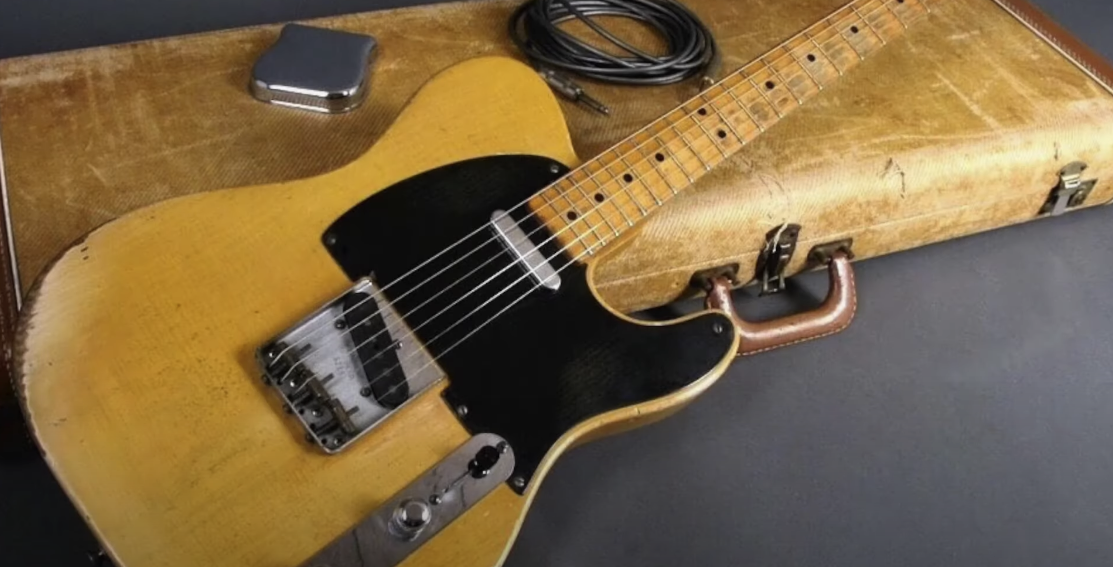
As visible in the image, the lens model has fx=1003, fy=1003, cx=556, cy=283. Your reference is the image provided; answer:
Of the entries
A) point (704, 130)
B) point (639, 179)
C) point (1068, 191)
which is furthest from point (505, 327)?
point (1068, 191)

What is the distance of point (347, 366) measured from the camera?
2.77 ft

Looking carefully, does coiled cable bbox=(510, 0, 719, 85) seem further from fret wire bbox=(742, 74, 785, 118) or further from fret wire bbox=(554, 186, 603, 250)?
fret wire bbox=(554, 186, 603, 250)

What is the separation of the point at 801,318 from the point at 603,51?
1.37 ft

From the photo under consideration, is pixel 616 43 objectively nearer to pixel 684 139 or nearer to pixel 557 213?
pixel 684 139

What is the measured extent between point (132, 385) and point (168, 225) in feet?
0.51

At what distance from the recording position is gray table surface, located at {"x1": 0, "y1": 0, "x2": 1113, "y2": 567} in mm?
1051

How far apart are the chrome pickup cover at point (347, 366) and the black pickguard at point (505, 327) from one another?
0.07 feet

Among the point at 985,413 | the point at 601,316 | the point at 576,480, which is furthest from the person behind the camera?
the point at 985,413

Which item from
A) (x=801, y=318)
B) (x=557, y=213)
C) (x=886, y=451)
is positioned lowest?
(x=886, y=451)

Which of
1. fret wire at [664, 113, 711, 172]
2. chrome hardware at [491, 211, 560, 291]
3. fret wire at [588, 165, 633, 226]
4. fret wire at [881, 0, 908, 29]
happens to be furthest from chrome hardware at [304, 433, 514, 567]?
fret wire at [881, 0, 908, 29]

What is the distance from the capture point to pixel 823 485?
1112 mm

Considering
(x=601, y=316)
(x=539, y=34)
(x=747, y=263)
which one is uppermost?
(x=539, y=34)

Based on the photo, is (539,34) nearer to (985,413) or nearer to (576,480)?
(576,480)

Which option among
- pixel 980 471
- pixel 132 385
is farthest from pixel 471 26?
pixel 980 471
